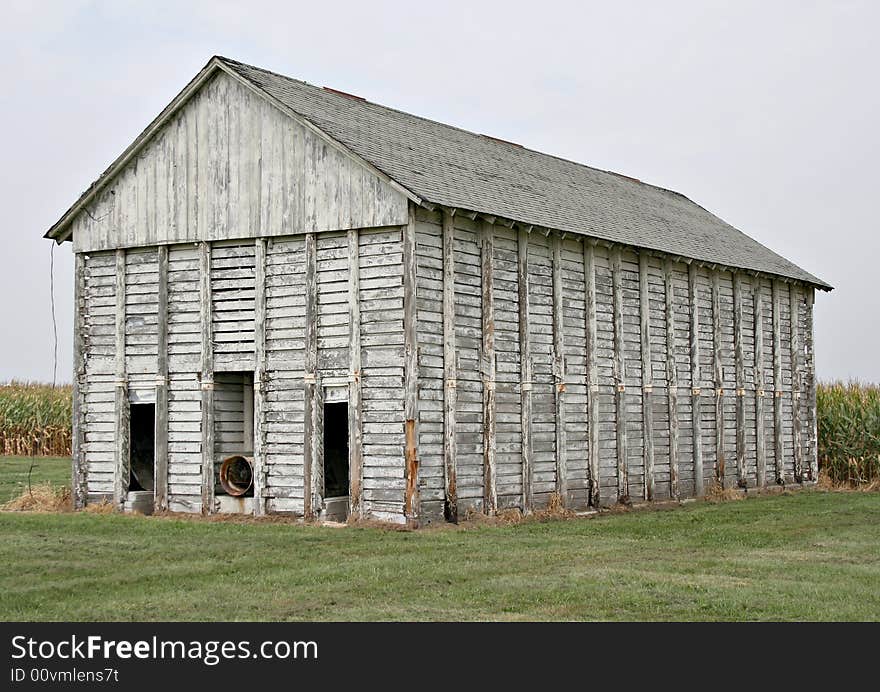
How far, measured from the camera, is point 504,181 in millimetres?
24734

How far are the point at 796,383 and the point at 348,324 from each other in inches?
601

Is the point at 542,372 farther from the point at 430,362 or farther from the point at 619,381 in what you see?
the point at 430,362

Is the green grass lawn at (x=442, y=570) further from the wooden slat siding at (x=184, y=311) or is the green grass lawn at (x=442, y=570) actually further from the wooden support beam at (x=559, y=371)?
the wooden slat siding at (x=184, y=311)

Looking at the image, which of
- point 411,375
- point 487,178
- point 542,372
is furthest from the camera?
point 487,178

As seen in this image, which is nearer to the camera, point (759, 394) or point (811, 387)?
point (759, 394)

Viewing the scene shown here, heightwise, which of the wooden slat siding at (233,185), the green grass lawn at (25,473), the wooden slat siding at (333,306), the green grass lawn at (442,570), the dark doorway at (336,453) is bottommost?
the green grass lawn at (442,570)

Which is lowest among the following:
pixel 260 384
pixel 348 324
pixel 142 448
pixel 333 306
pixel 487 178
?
pixel 142 448

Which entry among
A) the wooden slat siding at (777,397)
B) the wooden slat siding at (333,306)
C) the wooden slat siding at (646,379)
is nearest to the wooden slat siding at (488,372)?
the wooden slat siding at (333,306)

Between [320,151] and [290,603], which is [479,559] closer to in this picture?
[290,603]

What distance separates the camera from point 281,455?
21469mm

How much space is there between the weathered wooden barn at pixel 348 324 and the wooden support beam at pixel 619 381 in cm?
4

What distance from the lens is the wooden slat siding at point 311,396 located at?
2102cm

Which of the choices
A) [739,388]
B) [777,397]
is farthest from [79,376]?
[777,397]

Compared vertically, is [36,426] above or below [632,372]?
below
